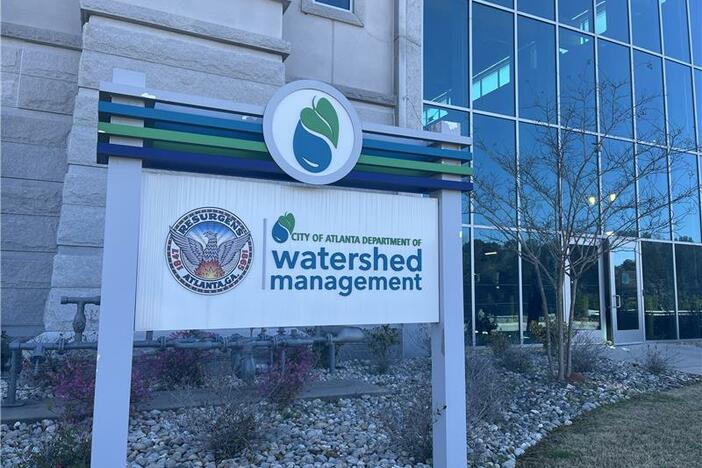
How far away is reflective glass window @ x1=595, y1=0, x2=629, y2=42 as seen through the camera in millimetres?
14539

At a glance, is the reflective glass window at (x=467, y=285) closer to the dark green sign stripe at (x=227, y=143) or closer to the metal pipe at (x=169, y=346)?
the metal pipe at (x=169, y=346)

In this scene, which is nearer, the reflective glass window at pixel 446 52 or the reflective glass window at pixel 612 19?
the reflective glass window at pixel 446 52

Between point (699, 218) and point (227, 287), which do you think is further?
point (699, 218)

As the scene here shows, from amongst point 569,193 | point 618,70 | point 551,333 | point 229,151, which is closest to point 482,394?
point 229,151

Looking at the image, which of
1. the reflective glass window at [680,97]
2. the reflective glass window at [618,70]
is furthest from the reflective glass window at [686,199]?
the reflective glass window at [618,70]

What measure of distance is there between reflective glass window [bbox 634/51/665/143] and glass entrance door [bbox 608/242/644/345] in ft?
10.4

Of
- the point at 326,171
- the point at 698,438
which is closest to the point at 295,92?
the point at 326,171

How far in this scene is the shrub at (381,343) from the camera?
330 inches

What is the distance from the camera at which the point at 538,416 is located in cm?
626

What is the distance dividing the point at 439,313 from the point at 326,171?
147 cm

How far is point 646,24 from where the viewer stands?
606 inches

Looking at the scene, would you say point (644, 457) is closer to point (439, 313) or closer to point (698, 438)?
point (698, 438)

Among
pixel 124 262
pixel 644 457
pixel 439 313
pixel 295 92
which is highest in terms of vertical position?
pixel 295 92

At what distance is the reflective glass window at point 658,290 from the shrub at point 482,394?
9835 millimetres
